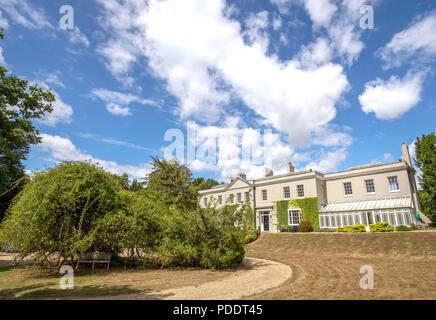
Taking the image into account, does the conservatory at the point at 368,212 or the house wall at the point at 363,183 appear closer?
the conservatory at the point at 368,212

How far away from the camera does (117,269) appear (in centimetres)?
1155

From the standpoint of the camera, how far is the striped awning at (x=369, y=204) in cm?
2314

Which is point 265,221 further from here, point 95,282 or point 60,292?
point 60,292

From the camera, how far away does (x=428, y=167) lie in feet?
79.3

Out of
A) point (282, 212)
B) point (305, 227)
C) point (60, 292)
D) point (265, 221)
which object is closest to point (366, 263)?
point (60, 292)

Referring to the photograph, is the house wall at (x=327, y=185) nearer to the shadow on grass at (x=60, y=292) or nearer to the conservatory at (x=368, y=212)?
the conservatory at (x=368, y=212)

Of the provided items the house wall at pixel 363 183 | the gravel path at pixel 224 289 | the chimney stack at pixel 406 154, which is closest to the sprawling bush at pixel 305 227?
the house wall at pixel 363 183

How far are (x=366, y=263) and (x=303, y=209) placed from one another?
16841 millimetres

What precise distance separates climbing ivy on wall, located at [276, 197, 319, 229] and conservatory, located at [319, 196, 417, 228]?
70cm

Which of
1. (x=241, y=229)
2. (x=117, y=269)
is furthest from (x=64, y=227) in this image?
(x=241, y=229)

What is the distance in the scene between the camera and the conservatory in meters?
22.5
